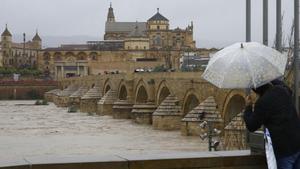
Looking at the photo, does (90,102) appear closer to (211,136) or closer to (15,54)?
(211,136)

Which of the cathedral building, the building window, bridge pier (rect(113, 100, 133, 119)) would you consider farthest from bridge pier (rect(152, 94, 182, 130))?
the building window

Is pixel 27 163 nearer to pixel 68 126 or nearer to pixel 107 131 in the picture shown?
pixel 107 131

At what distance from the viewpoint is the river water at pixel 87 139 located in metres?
23.2

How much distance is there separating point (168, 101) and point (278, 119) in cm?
2803

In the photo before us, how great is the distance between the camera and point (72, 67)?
94.5 m

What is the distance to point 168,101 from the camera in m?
33.2

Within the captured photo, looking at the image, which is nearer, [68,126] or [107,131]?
[107,131]

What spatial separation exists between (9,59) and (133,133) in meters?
82.9

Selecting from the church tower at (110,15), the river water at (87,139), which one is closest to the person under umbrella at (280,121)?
the river water at (87,139)

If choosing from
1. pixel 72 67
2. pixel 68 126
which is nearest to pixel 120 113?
pixel 68 126

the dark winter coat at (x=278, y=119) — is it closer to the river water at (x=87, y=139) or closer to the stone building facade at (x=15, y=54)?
the river water at (x=87, y=139)

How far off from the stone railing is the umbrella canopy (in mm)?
786

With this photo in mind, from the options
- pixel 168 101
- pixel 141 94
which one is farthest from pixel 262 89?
pixel 141 94

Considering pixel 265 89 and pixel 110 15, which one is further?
pixel 110 15
